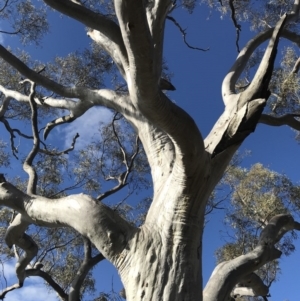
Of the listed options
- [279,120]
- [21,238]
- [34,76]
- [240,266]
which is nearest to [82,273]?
[21,238]

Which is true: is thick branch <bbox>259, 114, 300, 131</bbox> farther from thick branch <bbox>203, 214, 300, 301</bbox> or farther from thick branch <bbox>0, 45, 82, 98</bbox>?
thick branch <bbox>0, 45, 82, 98</bbox>

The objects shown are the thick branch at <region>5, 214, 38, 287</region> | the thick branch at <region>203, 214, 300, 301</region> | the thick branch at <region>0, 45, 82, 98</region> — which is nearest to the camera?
the thick branch at <region>203, 214, 300, 301</region>

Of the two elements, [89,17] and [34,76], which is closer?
[89,17]

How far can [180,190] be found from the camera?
2773mm

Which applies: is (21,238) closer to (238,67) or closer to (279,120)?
(238,67)

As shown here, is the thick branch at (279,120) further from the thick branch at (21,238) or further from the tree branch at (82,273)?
the thick branch at (21,238)

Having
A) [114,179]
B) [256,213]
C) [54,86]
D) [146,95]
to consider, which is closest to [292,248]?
[256,213]

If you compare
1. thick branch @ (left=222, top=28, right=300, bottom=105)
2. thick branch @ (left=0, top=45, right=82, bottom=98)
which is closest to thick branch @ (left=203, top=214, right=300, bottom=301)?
thick branch @ (left=222, top=28, right=300, bottom=105)

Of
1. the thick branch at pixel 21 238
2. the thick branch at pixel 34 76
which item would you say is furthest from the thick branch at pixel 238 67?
the thick branch at pixel 21 238

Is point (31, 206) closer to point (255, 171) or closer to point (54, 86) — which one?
point (54, 86)

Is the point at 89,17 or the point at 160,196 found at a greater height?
the point at 89,17

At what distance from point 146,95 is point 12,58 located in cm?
213

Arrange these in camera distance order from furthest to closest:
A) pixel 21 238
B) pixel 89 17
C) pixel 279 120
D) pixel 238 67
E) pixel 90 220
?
1. pixel 279 120
2. pixel 238 67
3. pixel 21 238
4. pixel 89 17
5. pixel 90 220

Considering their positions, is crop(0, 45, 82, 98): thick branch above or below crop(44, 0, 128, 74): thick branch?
below
